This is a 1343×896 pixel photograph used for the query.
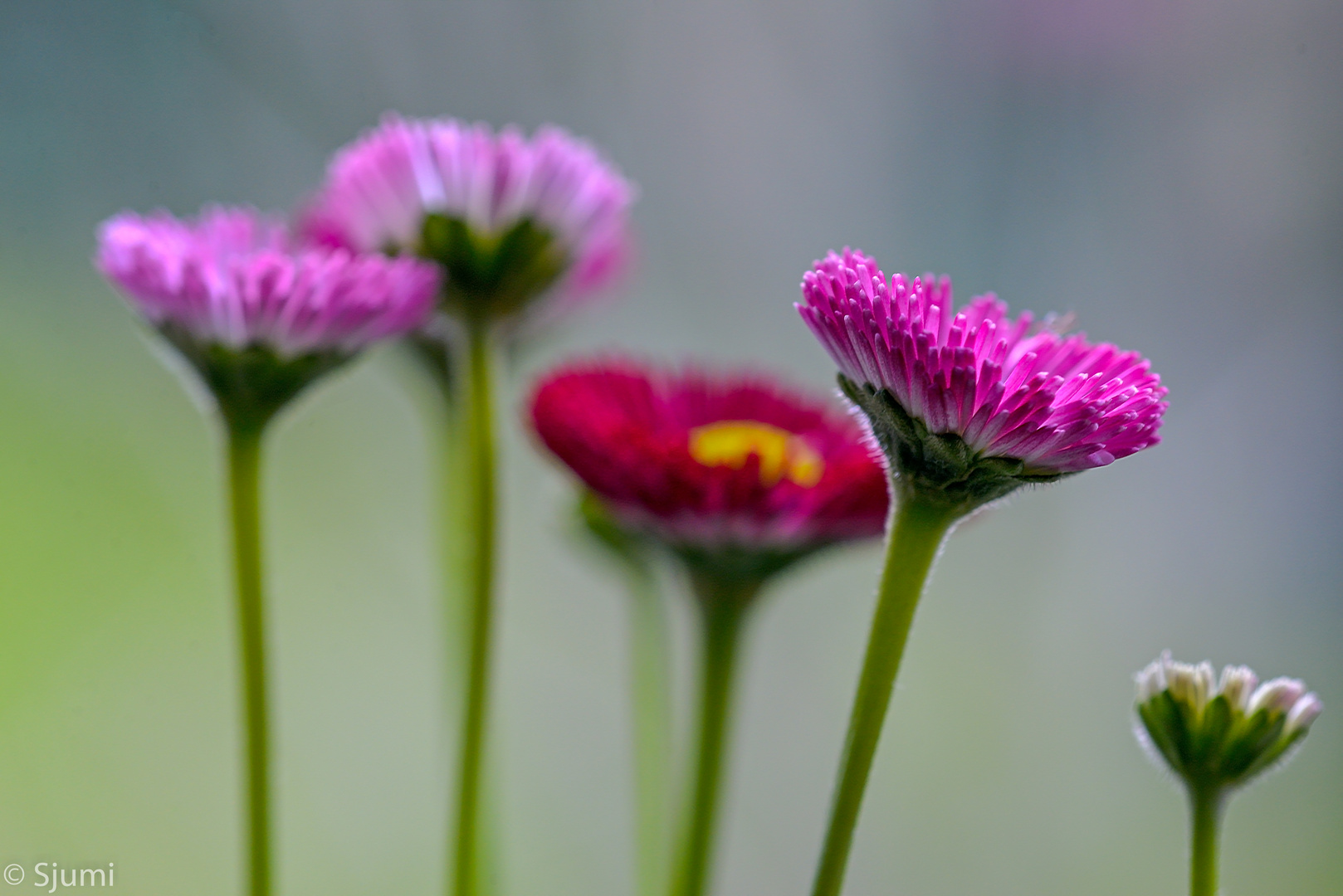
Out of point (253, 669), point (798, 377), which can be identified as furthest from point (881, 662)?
point (798, 377)

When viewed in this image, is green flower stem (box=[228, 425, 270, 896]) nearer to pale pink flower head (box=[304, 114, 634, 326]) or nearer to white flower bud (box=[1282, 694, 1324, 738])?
pale pink flower head (box=[304, 114, 634, 326])

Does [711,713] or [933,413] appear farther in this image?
[711,713]

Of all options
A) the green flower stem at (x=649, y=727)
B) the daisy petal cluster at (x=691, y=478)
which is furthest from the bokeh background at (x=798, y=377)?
the daisy petal cluster at (x=691, y=478)

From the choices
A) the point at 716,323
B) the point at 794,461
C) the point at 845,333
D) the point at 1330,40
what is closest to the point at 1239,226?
the point at 1330,40

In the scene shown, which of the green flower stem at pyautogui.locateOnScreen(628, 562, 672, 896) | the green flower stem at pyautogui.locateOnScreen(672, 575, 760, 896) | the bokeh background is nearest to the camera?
the green flower stem at pyautogui.locateOnScreen(672, 575, 760, 896)

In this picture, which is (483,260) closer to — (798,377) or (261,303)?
(261,303)

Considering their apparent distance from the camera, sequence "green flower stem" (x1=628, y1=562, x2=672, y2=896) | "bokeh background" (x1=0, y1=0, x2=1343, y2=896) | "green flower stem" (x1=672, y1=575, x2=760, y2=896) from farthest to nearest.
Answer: "bokeh background" (x1=0, y1=0, x2=1343, y2=896)
"green flower stem" (x1=628, y1=562, x2=672, y2=896)
"green flower stem" (x1=672, y1=575, x2=760, y2=896)

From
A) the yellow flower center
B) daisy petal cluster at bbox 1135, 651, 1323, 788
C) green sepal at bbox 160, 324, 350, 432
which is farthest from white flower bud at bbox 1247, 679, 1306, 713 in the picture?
green sepal at bbox 160, 324, 350, 432

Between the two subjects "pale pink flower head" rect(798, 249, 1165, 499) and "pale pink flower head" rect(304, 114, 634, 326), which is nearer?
"pale pink flower head" rect(798, 249, 1165, 499)
